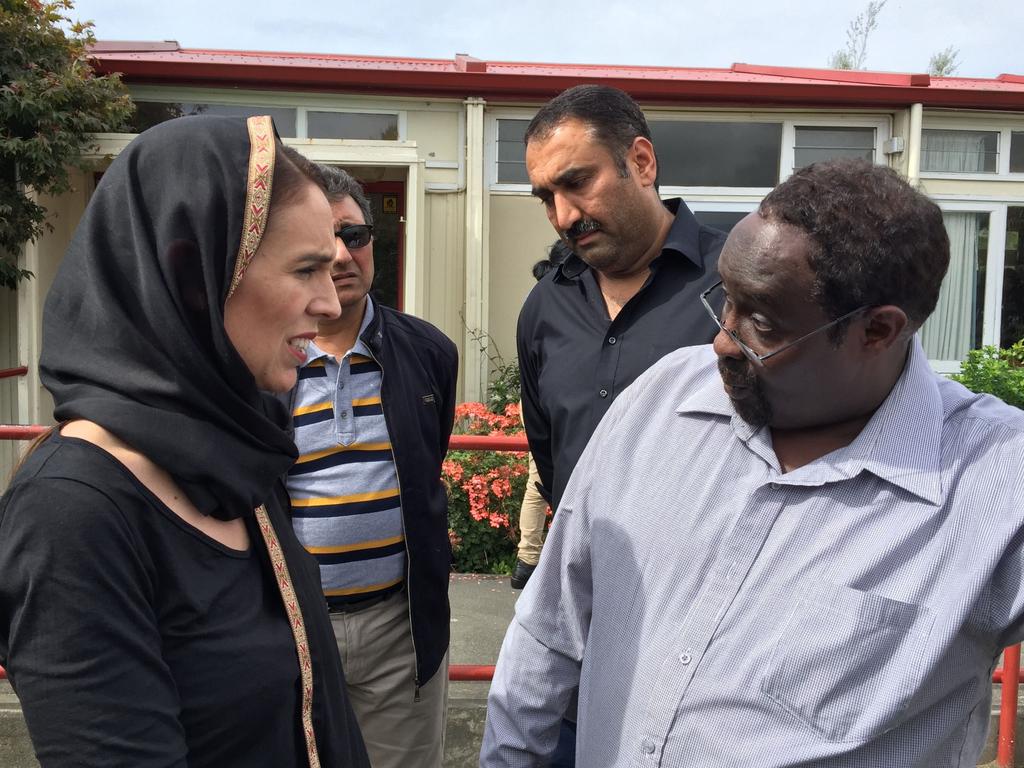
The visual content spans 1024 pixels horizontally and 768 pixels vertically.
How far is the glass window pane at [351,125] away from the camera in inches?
327

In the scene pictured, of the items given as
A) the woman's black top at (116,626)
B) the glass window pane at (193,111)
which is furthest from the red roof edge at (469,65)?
the woman's black top at (116,626)

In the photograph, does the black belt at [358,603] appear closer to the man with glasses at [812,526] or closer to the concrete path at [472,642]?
the concrete path at [472,642]

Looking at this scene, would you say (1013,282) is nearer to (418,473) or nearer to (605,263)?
(605,263)

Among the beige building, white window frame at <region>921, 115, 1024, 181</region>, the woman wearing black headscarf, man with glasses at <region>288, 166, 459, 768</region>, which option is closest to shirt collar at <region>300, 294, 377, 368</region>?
man with glasses at <region>288, 166, 459, 768</region>

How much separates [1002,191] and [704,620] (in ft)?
29.2

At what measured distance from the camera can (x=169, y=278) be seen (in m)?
1.31

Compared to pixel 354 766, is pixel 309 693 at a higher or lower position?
higher

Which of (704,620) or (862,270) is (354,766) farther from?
(862,270)

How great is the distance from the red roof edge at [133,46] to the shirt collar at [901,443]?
900 centimetres

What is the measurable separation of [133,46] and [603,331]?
8135mm

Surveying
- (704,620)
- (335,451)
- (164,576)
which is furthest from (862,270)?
(335,451)

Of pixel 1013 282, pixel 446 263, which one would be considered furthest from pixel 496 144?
pixel 1013 282

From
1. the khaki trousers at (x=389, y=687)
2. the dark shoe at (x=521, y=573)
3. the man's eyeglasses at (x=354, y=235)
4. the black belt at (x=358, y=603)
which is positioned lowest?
the dark shoe at (x=521, y=573)

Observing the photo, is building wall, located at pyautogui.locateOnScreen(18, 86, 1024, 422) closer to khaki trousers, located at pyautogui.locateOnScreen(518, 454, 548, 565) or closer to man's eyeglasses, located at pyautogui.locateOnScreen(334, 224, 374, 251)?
khaki trousers, located at pyautogui.locateOnScreen(518, 454, 548, 565)
